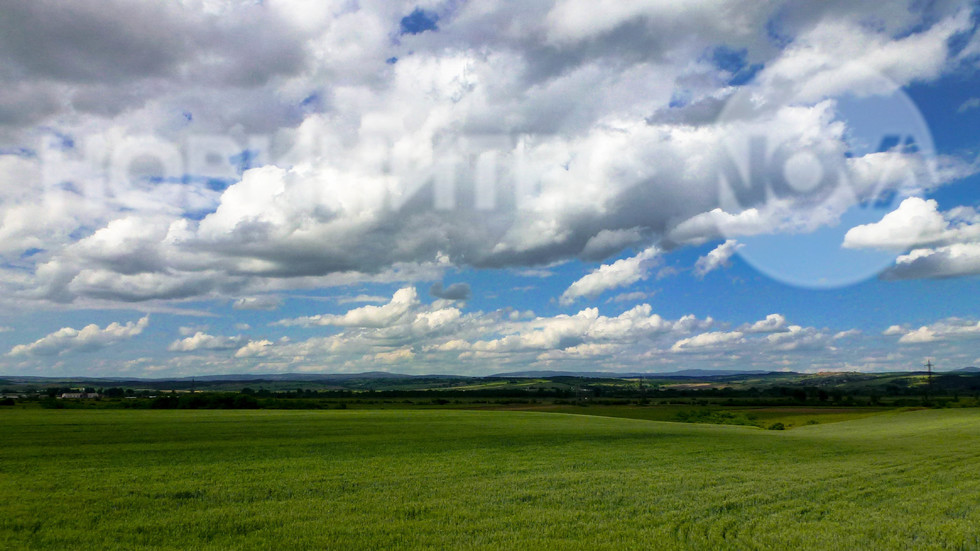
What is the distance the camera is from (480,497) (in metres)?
19.7

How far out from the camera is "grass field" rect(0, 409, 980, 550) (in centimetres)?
1484

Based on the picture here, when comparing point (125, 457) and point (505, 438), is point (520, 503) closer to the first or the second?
point (125, 457)

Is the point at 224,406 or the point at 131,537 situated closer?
the point at 131,537

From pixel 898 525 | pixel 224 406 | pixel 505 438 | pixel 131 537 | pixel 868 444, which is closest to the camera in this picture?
pixel 131 537

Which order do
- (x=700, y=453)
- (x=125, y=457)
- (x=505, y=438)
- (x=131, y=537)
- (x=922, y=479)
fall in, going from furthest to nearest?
(x=505, y=438), (x=700, y=453), (x=125, y=457), (x=922, y=479), (x=131, y=537)

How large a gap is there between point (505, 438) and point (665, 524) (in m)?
27.5

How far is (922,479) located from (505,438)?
2547 cm

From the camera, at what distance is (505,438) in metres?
43.1

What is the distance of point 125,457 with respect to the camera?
28.9 m

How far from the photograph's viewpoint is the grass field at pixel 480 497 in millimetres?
14844

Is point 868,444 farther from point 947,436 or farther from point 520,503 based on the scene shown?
point 520,503

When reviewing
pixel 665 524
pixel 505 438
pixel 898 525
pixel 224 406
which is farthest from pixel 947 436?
pixel 224 406

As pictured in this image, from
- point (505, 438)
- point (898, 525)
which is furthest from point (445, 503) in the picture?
point (505, 438)

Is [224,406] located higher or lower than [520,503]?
lower
